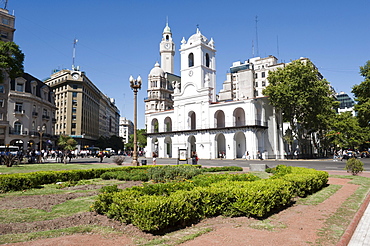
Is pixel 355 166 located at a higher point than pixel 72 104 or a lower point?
lower

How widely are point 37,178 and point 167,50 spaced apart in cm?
8439

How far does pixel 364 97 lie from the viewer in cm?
3397

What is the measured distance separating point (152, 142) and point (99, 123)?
49382mm

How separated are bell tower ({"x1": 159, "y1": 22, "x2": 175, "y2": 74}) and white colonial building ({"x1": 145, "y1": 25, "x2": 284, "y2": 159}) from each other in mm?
36432

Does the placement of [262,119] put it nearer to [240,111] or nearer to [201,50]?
[240,111]

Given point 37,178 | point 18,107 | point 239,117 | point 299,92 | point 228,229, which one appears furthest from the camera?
point 239,117

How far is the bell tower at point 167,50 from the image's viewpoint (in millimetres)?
91250

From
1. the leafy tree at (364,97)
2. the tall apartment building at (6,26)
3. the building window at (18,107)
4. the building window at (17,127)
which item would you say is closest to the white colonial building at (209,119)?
the leafy tree at (364,97)

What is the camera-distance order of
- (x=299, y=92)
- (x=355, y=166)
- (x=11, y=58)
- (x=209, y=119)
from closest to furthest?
(x=355, y=166)
(x=11, y=58)
(x=299, y=92)
(x=209, y=119)

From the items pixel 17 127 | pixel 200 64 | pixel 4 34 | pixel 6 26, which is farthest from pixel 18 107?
pixel 200 64

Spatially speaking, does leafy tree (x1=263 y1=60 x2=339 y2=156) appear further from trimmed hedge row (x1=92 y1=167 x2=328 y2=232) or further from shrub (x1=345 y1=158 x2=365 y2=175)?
trimmed hedge row (x1=92 y1=167 x2=328 y2=232)

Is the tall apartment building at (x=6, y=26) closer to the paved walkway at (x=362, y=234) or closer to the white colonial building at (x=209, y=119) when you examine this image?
the white colonial building at (x=209, y=119)

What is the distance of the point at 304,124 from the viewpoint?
4538 centimetres

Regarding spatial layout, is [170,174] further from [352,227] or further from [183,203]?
[352,227]
